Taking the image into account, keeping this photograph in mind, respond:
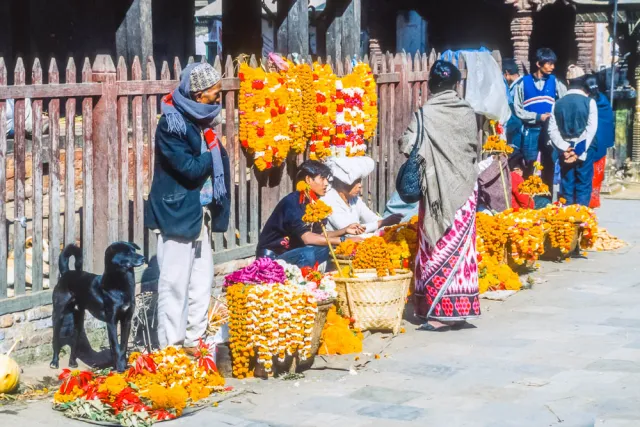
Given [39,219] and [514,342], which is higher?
[39,219]

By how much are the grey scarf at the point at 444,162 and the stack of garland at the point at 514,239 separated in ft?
5.09

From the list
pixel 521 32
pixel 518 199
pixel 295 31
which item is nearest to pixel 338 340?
pixel 518 199

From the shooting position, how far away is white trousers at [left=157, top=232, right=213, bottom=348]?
655 centimetres

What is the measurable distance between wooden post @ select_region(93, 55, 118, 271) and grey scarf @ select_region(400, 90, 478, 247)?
7.07 feet

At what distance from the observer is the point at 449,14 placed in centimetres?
2564

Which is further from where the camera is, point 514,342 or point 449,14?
point 449,14

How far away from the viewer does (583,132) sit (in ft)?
40.2

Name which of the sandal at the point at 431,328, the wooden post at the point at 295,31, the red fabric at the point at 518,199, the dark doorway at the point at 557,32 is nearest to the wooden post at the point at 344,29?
the wooden post at the point at 295,31

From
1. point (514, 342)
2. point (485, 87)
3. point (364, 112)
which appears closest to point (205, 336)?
point (514, 342)

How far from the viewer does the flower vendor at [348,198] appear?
8.83m

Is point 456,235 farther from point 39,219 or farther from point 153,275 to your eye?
point 39,219

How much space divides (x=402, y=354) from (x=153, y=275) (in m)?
1.90

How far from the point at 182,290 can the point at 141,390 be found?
0.82m

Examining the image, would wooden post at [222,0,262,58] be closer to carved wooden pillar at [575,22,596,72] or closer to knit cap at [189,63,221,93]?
carved wooden pillar at [575,22,596,72]
